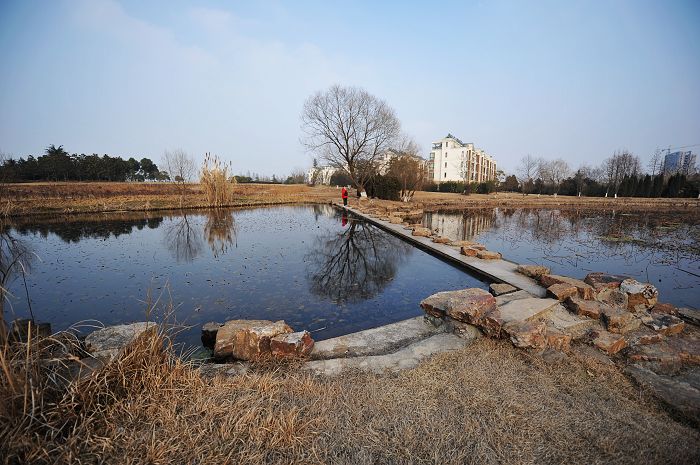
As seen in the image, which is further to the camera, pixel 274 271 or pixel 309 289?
pixel 274 271

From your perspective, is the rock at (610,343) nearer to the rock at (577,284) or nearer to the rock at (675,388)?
the rock at (675,388)

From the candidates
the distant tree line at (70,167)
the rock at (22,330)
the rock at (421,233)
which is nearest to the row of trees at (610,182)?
the rock at (421,233)

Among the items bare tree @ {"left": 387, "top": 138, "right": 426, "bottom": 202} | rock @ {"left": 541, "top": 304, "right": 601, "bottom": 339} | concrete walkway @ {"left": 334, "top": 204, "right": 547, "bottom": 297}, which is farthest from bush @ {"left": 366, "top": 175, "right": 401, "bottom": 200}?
rock @ {"left": 541, "top": 304, "right": 601, "bottom": 339}

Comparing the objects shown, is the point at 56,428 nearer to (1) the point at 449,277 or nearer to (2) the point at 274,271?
(2) the point at 274,271

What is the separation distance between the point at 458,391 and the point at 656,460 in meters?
1.35

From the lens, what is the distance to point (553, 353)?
355 cm

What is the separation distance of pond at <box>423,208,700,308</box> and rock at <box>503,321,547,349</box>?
4.53 m

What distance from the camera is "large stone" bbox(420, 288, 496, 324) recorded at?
4066 mm

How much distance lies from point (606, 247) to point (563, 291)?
7.88 metres

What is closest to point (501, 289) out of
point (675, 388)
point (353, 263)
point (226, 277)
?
point (675, 388)

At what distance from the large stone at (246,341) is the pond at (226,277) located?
2.78 ft

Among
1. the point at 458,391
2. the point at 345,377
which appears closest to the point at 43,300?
the point at 345,377

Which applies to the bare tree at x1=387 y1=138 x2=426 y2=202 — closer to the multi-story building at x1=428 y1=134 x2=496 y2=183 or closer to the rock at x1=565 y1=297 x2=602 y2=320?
the rock at x1=565 y1=297 x2=602 y2=320

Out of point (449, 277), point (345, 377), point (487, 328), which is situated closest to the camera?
point (345, 377)
